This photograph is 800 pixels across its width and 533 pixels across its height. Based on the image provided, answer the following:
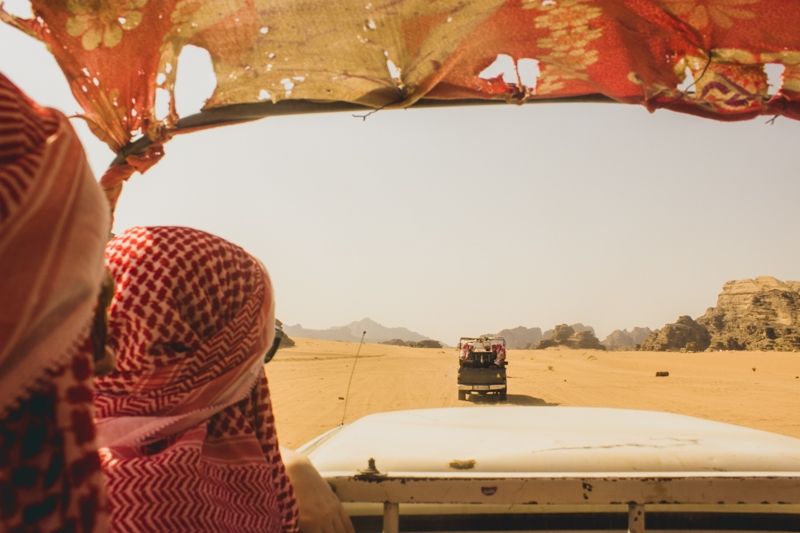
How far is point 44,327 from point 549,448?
238cm

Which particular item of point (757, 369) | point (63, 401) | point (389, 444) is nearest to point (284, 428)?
point (389, 444)

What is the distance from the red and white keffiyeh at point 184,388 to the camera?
159cm

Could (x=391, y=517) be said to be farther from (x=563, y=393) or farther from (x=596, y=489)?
(x=563, y=393)

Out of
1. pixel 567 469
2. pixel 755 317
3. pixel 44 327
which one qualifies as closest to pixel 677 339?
pixel 755 317

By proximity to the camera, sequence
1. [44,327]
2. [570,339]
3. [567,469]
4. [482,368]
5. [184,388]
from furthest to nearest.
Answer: [570,339], [482,368], [567,469], [184,388], [44,327]

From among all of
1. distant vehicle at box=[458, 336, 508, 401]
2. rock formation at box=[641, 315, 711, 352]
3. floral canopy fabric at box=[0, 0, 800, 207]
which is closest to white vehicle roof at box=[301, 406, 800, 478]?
floral canopy fabric at box=[0, 0, 800, 207]

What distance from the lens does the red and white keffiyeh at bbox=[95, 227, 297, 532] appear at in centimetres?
159

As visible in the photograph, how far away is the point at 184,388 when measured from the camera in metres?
1.73

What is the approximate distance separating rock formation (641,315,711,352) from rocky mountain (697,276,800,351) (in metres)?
1.40

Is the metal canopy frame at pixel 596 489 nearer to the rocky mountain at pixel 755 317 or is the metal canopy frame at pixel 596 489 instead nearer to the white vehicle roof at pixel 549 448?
the white vehicle roof at pixel 549 448

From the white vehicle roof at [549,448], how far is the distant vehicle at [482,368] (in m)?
13.7

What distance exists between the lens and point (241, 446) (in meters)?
1.94

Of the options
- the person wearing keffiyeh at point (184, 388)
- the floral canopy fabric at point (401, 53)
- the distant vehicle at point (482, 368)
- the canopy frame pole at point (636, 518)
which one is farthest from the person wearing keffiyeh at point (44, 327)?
the distant vehicle at point (482, 368)

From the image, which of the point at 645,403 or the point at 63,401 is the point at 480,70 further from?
the point at 645,403
